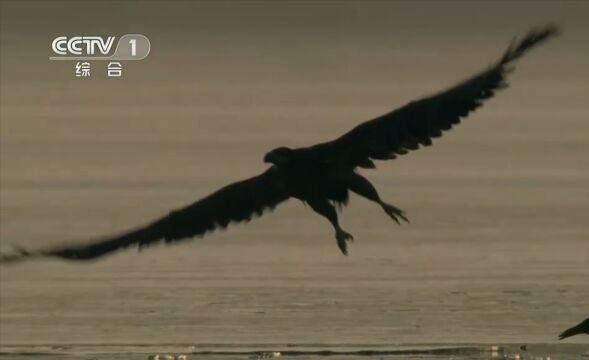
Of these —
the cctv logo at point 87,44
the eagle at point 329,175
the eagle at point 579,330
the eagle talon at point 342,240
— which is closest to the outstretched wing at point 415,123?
the eagle at point 329,175

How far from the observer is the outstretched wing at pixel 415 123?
946 centimetres

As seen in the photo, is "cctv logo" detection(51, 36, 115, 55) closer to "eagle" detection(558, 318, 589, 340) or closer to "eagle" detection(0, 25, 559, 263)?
"eagle" detection(0, 25, 559, 263)

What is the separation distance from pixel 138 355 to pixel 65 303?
197cm

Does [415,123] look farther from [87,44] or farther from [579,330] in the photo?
[87,44]

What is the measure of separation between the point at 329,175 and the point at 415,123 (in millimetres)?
545

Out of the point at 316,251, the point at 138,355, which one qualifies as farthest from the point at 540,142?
the point at 138,355

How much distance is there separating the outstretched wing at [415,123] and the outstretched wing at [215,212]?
0.54m

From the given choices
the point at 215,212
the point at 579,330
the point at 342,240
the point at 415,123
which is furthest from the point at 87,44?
the point at 342,240

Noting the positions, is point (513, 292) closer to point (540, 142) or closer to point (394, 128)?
point (394, 128)

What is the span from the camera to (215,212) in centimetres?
1062

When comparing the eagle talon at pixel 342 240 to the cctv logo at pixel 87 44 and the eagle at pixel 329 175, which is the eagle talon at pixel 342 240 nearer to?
the eagle at pixel 329 175

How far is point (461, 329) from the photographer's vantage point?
38.1 ft

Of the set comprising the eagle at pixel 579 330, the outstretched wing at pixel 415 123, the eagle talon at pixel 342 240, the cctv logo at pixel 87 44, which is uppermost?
the cctv logo at pixel 87 44

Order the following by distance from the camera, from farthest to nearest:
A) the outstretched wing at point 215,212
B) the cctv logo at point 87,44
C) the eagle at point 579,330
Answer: the cctv logo at point 87,44, the eagle at point 579,330, the outstretched wing at point 215,212
